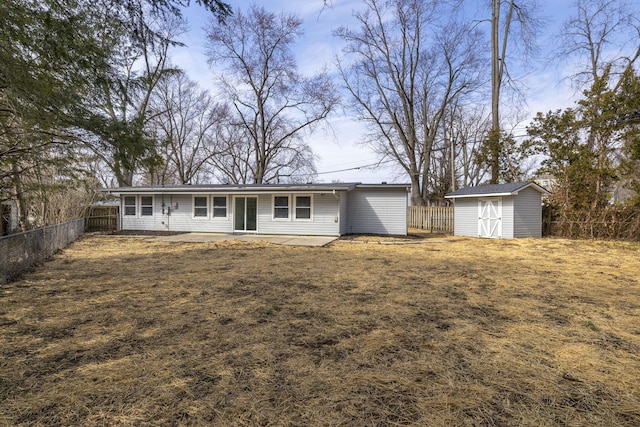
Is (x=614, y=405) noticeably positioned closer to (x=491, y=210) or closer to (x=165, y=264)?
(x=165, y=264)

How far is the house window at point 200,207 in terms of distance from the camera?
53.2ft

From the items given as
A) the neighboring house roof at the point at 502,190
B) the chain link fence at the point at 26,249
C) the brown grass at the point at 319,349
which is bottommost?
the brown grass at the point at 319,349

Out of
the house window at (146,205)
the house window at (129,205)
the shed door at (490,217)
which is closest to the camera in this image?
the shed door at (490,217)

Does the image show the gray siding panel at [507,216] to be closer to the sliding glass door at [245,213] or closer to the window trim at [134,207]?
the sliding glass door at [245,213]

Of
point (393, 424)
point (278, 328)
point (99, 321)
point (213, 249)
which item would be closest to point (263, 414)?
point (393, 424)

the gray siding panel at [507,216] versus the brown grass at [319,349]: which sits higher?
the gray siding panel at [507,216]

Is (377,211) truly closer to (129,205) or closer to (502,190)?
(502,190)

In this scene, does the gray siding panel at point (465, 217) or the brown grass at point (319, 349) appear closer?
the brown grass at point (319, 349)

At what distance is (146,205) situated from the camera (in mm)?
16969

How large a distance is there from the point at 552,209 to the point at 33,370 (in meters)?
18.0

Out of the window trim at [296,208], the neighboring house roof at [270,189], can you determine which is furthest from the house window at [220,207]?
the window trim at [296,208]

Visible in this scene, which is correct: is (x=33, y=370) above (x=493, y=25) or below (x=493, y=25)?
below

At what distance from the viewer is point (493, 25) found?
72.4 ft

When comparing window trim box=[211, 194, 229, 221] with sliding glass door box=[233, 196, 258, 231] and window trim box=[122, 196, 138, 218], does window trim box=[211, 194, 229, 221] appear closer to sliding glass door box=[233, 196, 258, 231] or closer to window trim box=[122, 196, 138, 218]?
sliding glass door box=[233, 196, 258, 231]
